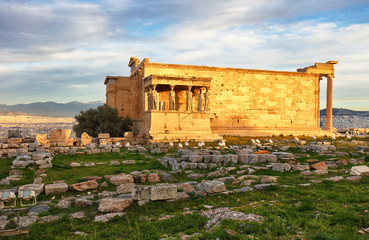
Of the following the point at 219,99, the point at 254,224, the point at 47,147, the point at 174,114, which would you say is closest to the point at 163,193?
the point at 254,224

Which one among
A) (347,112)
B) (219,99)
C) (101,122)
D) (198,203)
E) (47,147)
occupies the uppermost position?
(219,99)

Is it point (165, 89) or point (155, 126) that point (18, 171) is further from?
point (165, 89)

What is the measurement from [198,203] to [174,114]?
15699 millimetres

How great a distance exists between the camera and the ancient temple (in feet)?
75.5

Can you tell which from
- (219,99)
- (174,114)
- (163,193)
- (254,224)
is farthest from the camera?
(219,99)

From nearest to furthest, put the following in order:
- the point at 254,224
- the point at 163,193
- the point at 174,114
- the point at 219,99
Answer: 1. the point at 254,224
2. the point at 163,193
3. the point at 174,114
4. the point at 219,99

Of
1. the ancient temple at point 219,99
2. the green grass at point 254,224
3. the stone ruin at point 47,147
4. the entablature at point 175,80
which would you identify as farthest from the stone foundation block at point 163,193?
the entablature at point 175,80

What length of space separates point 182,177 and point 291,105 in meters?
21.8

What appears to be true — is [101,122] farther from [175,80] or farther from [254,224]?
[254,224]

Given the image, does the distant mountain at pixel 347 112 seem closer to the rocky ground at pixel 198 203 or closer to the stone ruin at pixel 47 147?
the stone ruin at pixel 47 147

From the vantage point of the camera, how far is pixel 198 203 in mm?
7285

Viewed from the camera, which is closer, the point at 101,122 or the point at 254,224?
the point at 254,224

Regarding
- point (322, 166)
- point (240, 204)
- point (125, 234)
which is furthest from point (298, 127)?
point (125, 234)

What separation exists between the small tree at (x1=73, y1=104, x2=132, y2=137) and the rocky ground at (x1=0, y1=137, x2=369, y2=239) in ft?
43.5
